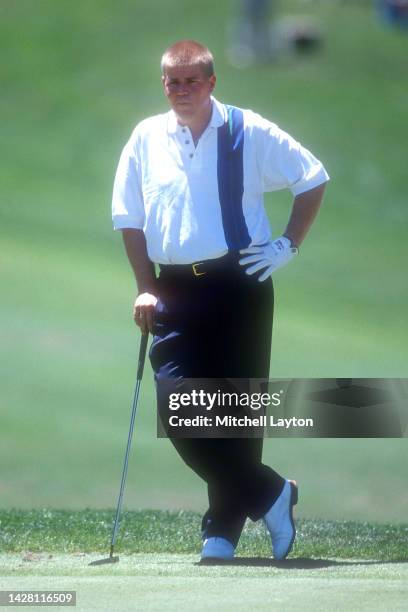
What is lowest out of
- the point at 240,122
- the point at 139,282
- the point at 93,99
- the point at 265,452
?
the point at 265,452

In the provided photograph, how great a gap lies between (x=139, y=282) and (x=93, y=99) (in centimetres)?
3423

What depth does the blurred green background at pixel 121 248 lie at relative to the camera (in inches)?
420

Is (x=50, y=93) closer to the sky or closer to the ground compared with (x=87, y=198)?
closer to the sky

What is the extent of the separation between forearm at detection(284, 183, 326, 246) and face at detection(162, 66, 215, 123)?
0.50 meters

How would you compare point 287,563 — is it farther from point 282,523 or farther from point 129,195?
point 129,195

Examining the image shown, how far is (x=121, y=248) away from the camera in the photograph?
23484 mm

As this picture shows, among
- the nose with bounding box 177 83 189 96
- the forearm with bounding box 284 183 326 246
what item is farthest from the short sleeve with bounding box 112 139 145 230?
the forearm with bounding box 284 183 326 246

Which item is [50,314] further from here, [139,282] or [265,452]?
[139,282]

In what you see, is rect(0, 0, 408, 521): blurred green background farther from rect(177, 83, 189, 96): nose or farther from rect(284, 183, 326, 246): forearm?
rect(177, 83, 189, 96): nose

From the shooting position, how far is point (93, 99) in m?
→ 39.8

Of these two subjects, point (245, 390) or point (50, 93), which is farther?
point (50, 93)

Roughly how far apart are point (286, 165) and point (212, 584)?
157 cm

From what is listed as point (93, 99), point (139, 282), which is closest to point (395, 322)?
point (139, 282)

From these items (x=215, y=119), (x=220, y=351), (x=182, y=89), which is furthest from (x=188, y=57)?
(x=220, y=351)
